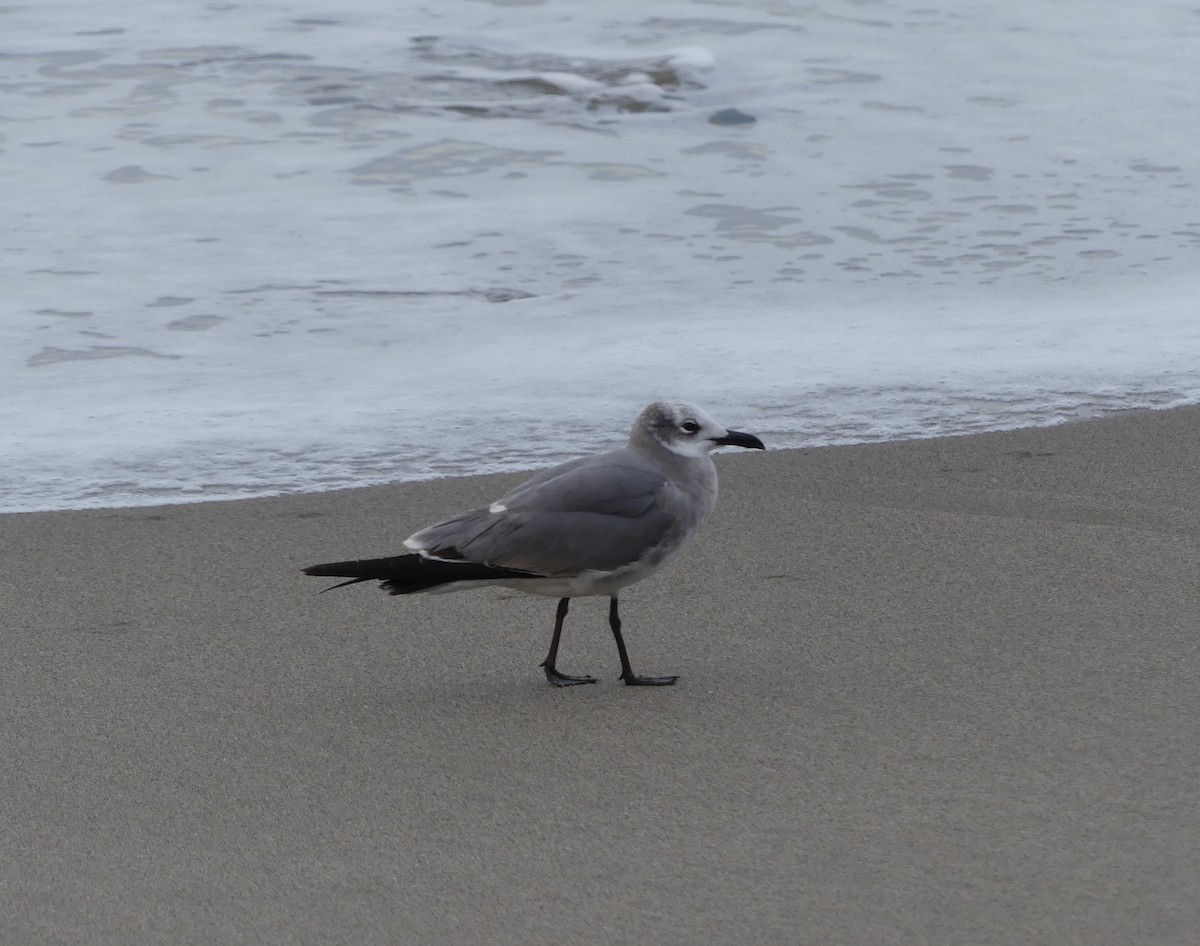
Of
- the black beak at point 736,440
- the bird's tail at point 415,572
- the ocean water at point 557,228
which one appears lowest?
the ocean water at point 557,228

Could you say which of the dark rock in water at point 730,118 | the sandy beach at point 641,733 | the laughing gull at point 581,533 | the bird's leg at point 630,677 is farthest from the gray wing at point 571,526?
the dark rock in water at point 730,118

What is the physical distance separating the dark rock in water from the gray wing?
6809mm

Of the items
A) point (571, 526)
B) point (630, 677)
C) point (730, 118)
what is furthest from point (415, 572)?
point (730, 118)

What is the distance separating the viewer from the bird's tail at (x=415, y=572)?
308 centimetres

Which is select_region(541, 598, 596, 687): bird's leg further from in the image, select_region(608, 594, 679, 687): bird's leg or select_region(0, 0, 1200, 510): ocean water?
select_region(0, 0, 1200, 510): ocean water

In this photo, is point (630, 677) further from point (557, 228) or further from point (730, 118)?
point (730, 118)

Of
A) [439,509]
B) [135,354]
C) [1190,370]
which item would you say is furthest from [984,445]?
[135,354]

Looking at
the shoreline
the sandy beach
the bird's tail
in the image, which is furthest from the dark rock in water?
the bird's tail

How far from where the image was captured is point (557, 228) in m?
7.89

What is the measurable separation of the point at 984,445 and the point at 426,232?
3.57m

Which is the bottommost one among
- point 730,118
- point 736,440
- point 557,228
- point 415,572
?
point 557,228

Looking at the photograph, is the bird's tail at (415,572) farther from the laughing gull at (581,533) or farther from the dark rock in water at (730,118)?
the dark rock in water at (730,118)

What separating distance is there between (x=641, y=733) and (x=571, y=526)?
0.42 m

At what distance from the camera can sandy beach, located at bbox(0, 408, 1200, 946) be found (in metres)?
2.42
